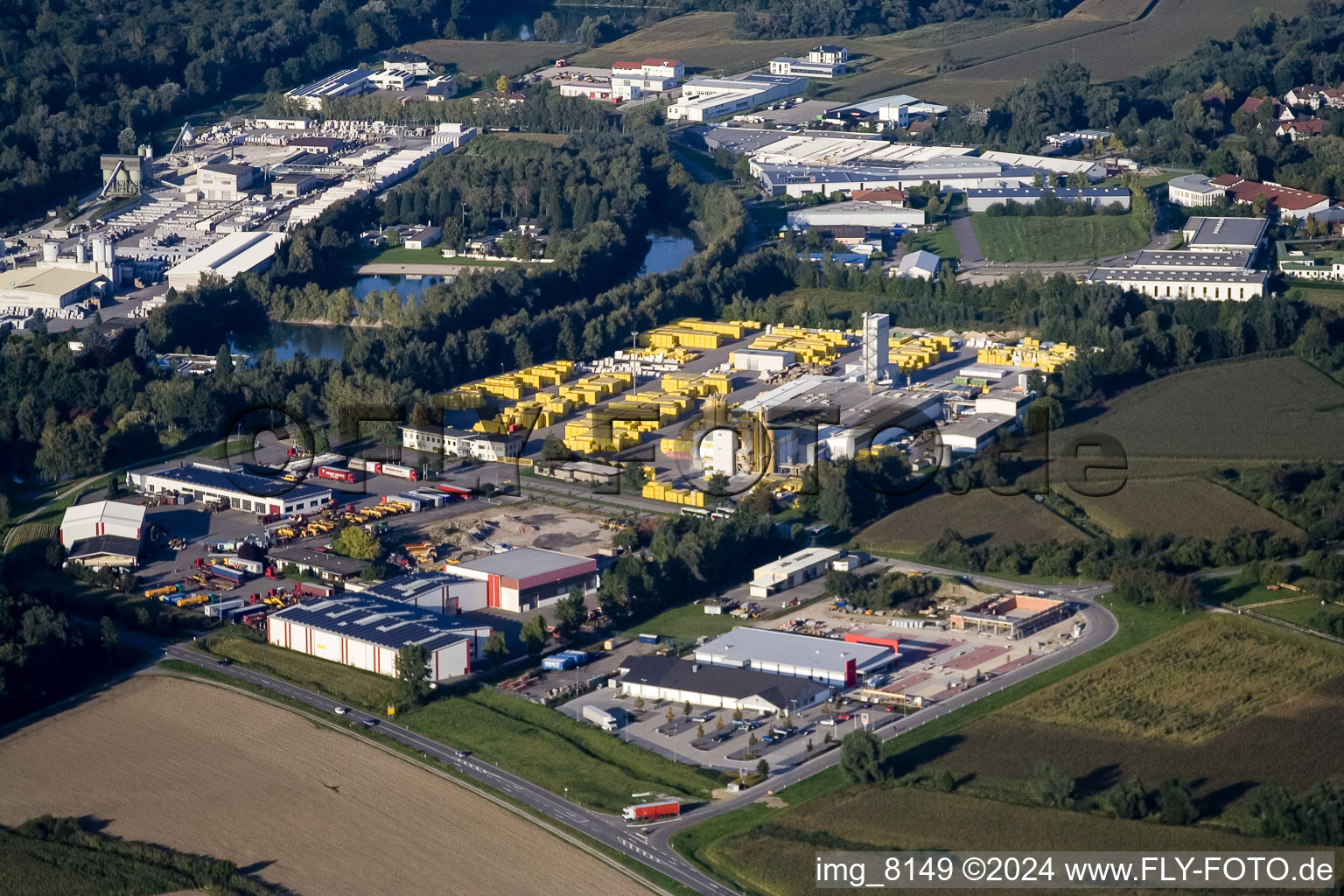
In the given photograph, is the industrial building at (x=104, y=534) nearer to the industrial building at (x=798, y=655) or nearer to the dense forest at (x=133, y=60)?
the industrial building at (x=798, y=655)

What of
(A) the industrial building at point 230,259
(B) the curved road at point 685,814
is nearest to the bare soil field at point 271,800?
(B) the curved road at point 685,814

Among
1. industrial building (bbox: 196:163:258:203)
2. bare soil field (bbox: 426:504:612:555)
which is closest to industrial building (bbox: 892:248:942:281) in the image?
Answer: bare soil field (bbox: 426:504:612:555)

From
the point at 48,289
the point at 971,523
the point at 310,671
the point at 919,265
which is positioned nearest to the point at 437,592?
the point at 310,671

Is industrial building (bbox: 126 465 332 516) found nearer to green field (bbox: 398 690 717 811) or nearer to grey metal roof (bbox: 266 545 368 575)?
grey metal roof (bbox: 266 545 368 575)

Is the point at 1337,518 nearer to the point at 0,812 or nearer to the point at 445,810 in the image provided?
the point at 445,810

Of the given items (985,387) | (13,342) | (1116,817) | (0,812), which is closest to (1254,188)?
(985,387)
